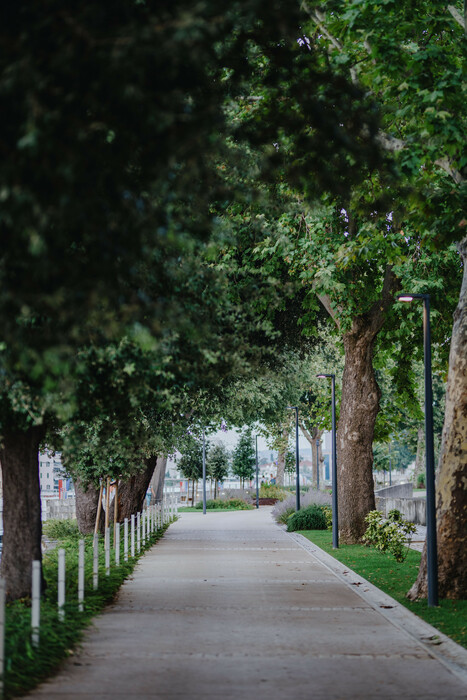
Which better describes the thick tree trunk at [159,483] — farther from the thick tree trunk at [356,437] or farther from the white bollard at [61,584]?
the white bollard at [61,584]

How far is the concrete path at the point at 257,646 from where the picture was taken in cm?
798

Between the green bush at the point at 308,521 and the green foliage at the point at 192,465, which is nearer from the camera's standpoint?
the green bush at the point at 308,521

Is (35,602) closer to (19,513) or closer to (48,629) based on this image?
(48,629)

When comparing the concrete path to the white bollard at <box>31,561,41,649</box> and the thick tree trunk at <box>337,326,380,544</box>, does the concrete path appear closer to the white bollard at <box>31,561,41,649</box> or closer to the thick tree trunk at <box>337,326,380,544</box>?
the white bollard at <box>31,561,41,649</box>

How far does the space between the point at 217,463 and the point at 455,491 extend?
62.3m

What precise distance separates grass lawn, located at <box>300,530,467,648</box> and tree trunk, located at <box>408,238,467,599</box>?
336mm

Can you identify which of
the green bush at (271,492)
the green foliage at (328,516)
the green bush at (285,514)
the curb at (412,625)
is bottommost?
the green bush at (271,492)

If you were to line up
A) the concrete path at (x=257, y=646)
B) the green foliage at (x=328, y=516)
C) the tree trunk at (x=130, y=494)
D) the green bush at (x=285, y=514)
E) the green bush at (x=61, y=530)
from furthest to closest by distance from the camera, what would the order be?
the green bush at (x=285, y=514), the green foliage at (x=328, y=516), the tree trunk at (x=130, y=494), the green bush at (x=61, y=530), the concrete path at (x=257, y=646)

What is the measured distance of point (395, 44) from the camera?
1261 cm

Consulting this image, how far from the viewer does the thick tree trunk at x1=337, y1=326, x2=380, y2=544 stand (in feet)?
83.9

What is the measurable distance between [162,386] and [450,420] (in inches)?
187

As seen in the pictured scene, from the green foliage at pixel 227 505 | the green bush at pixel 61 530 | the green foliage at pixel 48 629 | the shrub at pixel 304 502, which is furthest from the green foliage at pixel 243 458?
the green foliage at pixel 48 629

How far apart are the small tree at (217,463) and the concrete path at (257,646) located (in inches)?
2230

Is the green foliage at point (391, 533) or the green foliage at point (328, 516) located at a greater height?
the green foliage at point (391, 533)
